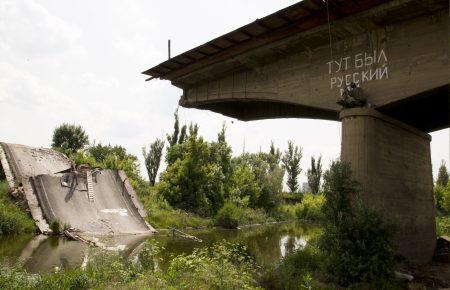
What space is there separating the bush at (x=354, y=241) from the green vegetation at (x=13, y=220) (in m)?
14.0

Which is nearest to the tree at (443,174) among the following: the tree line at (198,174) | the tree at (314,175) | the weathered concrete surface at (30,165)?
the tree at (314,175)

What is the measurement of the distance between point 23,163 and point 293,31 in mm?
18518

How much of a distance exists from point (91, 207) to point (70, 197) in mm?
1232

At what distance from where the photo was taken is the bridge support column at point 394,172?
9.54 meters

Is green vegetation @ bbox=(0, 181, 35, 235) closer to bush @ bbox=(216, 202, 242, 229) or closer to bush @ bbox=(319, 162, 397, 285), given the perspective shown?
bush @ bbox=(216, 202, 242, 229)

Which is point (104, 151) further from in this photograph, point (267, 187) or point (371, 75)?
point (371, 75)

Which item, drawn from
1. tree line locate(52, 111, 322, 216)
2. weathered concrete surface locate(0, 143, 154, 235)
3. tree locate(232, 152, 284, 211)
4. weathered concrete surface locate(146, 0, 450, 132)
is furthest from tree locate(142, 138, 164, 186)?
weathered concrete surface locate(146, 0, 450, 132)

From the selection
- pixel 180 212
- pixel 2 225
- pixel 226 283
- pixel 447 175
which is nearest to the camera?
pixel 226 283

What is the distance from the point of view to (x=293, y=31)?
37.3 ft

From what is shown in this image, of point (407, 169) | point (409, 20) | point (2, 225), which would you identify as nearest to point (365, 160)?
point (407, 169)

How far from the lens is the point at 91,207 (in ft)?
69.2

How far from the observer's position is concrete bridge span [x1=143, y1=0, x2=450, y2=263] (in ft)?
31.0

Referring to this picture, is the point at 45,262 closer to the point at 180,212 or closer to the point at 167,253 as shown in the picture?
the point at 167,253

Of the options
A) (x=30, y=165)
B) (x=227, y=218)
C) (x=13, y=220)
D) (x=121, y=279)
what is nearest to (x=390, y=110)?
(x=121, y=279)
